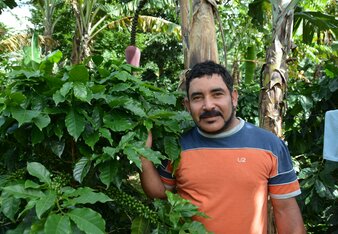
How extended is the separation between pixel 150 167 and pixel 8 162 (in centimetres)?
52

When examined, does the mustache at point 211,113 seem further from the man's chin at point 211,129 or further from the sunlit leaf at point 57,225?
the sunlit leaf at point 57,225

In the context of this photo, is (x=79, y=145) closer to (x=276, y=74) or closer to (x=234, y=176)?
(x=234, y=176)

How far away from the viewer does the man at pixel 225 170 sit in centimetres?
152

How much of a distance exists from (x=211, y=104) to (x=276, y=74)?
1.25 meters

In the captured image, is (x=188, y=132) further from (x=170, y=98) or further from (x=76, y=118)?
(x=76, y=118)

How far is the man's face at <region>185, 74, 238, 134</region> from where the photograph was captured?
5.06ft

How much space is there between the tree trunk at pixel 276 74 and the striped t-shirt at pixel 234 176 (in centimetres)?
98

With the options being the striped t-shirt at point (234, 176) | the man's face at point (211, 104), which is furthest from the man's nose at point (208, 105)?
the striped t-shirt at point (234, 176)

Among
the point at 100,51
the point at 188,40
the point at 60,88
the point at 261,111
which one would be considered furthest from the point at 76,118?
the point at 100,51

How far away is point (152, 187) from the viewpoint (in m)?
1.57

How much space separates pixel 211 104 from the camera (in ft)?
5.04

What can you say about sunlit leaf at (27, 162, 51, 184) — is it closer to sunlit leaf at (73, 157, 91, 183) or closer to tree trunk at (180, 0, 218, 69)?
sunlit leaf at (73, 157, 91, 183)

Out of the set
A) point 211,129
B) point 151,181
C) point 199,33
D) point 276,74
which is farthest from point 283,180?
point 276,74

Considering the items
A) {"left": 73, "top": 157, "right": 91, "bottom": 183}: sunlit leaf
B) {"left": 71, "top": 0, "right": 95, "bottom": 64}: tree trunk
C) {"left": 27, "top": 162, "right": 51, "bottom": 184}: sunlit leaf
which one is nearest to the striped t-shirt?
{"left": 73, "top": 157, "right": 91, "bottom": 183}: sunlit leaf
